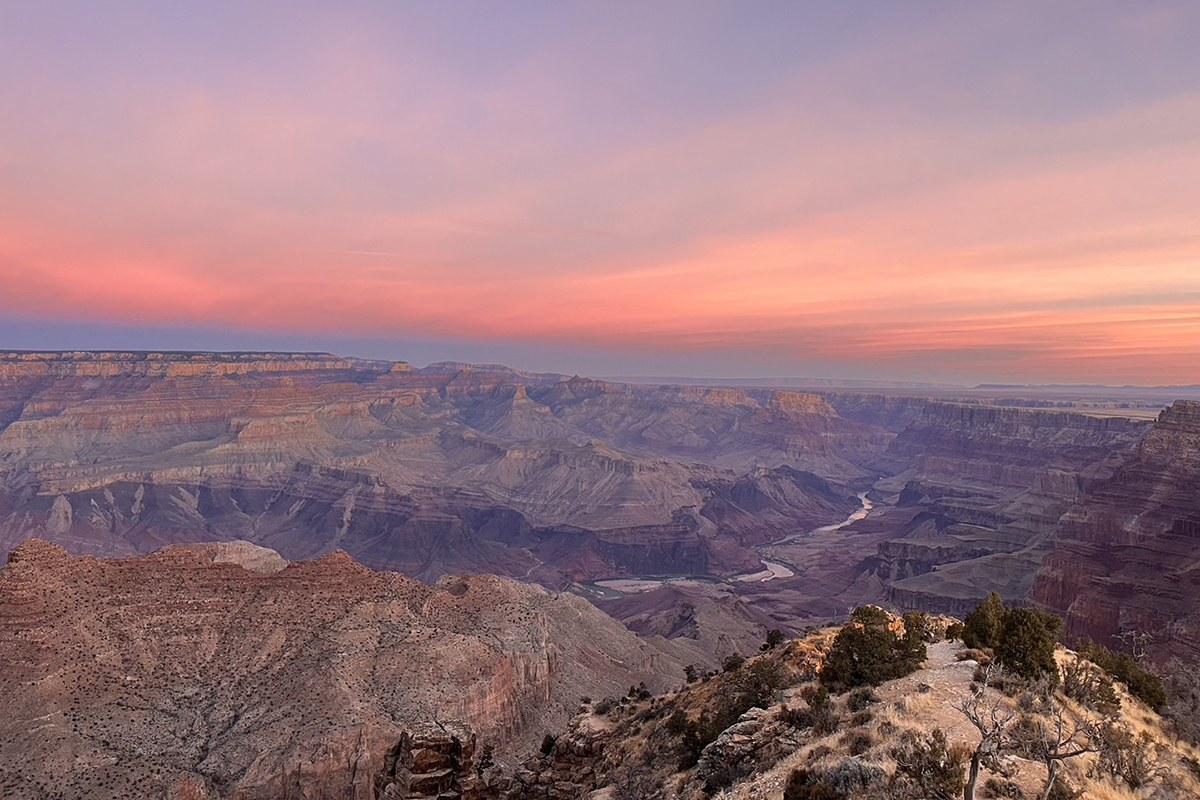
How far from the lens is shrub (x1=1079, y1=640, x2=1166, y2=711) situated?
21359 mm

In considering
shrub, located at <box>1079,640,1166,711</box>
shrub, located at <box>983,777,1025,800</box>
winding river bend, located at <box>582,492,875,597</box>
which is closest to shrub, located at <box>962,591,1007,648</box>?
shrub, located at <box>1079,640,1166,711</box>

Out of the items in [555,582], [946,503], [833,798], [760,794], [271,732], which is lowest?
[555,582]

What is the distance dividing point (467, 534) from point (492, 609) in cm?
13612

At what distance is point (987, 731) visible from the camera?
43.2 ft

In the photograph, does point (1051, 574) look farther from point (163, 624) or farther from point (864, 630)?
point (163, 624)

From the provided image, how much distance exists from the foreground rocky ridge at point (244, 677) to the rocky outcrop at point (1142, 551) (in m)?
65.6

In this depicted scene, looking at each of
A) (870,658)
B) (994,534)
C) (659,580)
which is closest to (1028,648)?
(870,658)

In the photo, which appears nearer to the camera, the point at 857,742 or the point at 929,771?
the point at 929,771

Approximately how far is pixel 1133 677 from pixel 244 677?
53833 millimetres

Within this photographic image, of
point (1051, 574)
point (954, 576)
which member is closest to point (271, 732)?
point (1051, 574)

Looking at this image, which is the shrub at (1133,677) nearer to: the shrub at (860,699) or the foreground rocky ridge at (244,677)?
the shrub at (860,699)

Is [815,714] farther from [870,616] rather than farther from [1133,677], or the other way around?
[1133,677]

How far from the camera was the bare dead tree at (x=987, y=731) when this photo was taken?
33.5 feet

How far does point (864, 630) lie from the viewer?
23.8 metres
